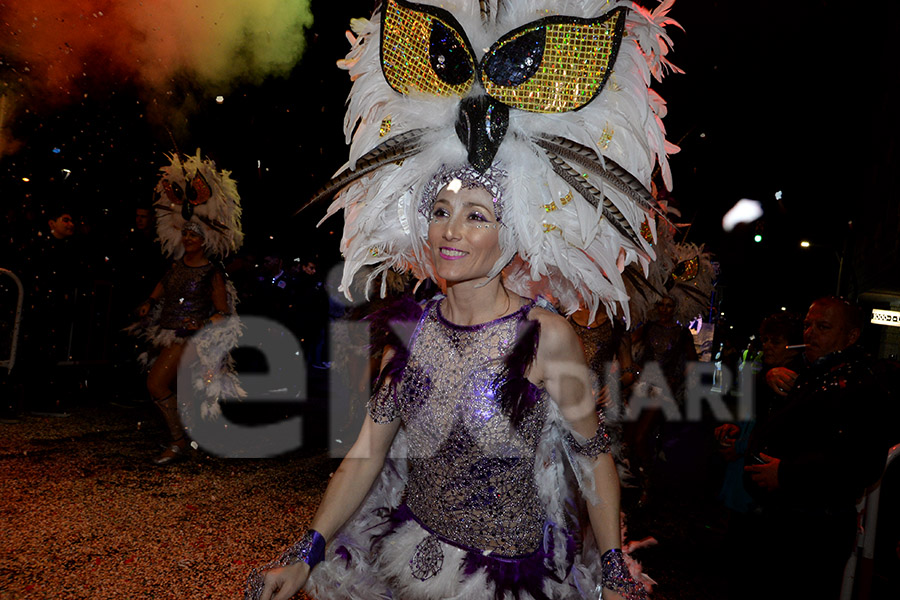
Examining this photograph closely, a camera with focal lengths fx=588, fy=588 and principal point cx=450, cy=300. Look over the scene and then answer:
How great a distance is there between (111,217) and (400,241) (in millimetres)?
7259

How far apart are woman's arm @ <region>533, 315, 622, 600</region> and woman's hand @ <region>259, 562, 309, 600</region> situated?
2.97ft

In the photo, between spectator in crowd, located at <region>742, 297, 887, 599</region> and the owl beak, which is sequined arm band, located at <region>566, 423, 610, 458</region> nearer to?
the owl beak

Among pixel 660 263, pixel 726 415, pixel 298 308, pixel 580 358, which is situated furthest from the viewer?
pixel 726 415

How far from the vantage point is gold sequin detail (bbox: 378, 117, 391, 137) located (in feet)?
6.87

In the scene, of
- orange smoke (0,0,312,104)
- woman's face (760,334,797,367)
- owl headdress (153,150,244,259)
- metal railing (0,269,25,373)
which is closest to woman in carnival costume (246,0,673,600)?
woman's face (760,334,797,367)

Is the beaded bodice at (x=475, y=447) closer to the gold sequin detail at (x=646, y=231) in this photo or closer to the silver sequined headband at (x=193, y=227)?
the gold sequin detail at (x=646, y=231)

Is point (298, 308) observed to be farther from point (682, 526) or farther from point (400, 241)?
point (400, 241)

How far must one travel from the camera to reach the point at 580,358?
6.43 ft

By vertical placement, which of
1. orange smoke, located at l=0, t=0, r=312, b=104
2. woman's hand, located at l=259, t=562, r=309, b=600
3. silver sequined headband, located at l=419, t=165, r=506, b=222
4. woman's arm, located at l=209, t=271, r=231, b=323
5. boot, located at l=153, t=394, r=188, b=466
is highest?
orange smoke, located at l=0, t=0, r=312, b=104

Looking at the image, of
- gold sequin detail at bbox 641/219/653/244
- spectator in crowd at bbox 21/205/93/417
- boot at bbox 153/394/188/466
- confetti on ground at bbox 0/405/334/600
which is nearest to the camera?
gold sequin detail at bbox 641/219/653/244

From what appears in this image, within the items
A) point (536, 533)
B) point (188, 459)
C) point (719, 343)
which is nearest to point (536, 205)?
point (536, 533)

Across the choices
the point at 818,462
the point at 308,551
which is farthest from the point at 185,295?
the point at 818,462

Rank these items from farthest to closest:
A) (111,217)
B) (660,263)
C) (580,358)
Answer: (111,217) < (660,263) < (580,358)

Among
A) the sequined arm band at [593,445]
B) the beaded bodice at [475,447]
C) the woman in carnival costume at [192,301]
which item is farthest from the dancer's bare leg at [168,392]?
the sequined arm band at [593,445]
